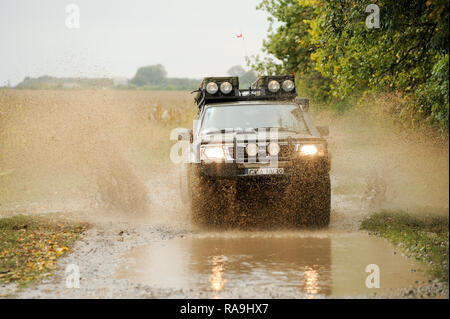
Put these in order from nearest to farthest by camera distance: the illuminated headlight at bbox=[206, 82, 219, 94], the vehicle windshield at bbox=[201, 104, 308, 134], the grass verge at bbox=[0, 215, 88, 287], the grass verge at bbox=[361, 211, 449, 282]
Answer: the grass verge at bbox=[361, 211, 449, 282]
the grass verge at bbox=[0, 215, 88, 287]
the vehicle windshield at bbox=[201, 104, 308, 134]
the illuminated headlight at bbox=[206, 82, 219, 94]

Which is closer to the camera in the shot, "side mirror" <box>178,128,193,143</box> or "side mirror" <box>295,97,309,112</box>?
"side mirror" <box>178,128,193,143</box>

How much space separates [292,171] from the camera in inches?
347

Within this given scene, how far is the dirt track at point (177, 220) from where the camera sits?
6.13 meters

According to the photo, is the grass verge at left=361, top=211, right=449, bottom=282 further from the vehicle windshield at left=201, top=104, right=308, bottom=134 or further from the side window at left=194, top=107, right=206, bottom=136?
the side window at left=194, top=107, right=206, bottom=136

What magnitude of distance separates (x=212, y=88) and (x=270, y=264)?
4.11m

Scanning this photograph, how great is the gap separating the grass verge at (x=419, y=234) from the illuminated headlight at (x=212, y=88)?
10.1 ft

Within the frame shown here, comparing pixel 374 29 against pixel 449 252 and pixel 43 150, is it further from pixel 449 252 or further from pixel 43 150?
pixel 43 150

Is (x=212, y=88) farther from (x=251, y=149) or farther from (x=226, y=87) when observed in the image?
(x=251, y=149)

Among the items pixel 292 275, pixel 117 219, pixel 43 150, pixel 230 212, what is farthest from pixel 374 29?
pixel 43 150

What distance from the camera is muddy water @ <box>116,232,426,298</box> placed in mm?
6129

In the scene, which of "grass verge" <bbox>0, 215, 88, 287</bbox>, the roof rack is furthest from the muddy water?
the roof rack

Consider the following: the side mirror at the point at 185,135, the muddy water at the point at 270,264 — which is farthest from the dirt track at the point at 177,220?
the side mirror at the point at 185,135

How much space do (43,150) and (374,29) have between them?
1091 centimetres

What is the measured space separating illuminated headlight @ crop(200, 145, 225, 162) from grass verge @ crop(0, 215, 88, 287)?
6.93 ft
